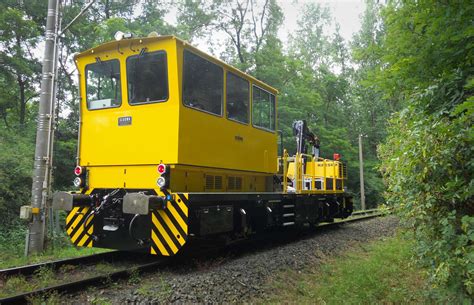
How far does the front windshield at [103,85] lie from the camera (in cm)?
702

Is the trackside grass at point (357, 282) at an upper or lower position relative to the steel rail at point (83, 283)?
lower

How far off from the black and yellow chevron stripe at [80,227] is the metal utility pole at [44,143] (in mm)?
1071

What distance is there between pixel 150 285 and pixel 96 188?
97.7 inches

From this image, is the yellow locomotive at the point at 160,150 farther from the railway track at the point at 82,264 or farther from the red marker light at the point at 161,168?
the railway track at the point at 82,264

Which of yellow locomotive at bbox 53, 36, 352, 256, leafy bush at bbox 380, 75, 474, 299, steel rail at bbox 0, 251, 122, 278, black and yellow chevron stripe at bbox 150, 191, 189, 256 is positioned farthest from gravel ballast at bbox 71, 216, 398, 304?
leafy bush at bbox 380, 75, 474, 299

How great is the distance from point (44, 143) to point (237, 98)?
3.98 meters

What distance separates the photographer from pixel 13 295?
186 inches

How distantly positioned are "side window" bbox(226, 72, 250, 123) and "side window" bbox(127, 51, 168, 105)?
1.44 meters

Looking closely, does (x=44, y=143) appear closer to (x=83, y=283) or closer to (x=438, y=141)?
(x=83, y=283)

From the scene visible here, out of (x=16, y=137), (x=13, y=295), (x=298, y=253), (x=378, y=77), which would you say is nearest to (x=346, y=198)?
(x=298, y=253)

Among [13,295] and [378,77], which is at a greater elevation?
[378,77]

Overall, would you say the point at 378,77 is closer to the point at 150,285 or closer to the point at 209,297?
the point at 209,297

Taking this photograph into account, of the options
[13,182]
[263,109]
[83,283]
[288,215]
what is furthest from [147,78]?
[13,182]

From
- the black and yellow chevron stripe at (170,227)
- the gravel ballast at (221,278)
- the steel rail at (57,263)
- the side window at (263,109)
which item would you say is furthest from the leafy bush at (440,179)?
the steel rail at (57,263)
